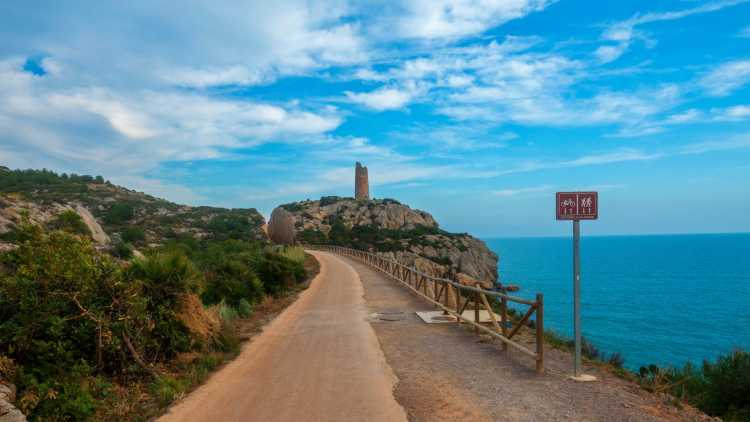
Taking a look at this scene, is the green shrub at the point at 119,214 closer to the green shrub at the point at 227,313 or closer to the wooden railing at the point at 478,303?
the wooden railing at the point at 478,303

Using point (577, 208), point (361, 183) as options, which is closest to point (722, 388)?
point (577, 208)

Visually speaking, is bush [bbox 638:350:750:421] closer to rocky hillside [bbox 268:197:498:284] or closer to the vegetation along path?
the vegetation along path

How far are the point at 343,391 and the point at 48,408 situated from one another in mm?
3535

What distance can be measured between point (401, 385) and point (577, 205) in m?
3.79

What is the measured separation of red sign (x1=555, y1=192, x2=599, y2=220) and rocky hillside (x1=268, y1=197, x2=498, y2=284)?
141ft

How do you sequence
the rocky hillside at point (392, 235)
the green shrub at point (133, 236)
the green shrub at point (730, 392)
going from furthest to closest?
1. the rocky hillside at point (392, 235)
2. the green shrub at point (133, 236)
3. the green shrub at point (730, 392)

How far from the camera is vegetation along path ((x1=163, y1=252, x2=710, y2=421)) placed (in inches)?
232

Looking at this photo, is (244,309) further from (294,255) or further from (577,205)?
(294,255)

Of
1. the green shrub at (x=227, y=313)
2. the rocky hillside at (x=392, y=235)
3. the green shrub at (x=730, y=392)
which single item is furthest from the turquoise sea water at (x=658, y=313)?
the green shrub at (x=227, y=313)

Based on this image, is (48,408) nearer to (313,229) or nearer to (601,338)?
(601,338)

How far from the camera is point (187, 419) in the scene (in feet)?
19.0

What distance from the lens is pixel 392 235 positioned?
78062 millimetres

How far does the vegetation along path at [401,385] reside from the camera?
589cm

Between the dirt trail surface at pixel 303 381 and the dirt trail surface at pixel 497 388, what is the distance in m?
0.38
